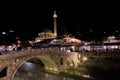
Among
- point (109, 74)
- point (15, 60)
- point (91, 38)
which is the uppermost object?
point (91, 38)

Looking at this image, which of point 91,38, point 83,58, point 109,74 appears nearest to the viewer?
point 109,74

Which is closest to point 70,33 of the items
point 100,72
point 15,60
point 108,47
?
point 108,47

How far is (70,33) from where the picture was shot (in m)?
130

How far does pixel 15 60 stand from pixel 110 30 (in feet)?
240

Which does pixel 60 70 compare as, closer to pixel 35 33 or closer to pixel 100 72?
pixel 100 72

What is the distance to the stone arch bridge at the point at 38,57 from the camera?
3888 centimetres

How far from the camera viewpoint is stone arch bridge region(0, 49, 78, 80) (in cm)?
3888

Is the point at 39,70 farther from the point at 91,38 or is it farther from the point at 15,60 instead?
the point at 91,38

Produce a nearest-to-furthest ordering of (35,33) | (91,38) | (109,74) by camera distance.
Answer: (109,74)
(91,38)
(35,33)

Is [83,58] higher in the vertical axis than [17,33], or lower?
lower

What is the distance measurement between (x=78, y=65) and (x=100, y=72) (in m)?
9.18

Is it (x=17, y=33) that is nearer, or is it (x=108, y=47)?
(x=108, y=47)

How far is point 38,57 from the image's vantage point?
54625mm

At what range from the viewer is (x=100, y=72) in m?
53.0
